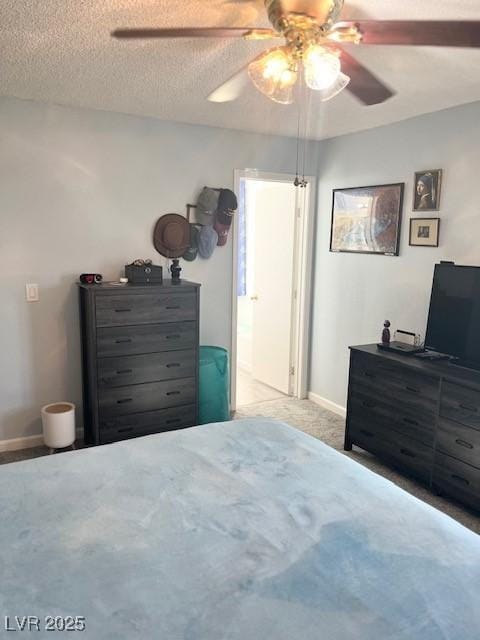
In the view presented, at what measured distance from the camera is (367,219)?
3.84 metres

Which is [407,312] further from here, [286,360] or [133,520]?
[133,520]

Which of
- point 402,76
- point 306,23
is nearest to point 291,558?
point 306,23

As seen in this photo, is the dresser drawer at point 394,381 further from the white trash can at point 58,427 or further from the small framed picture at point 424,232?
the white trash can at point 58,427

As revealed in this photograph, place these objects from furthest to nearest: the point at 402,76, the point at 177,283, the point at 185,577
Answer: the point at 177,283, the point at 402,76, the point at 185,577

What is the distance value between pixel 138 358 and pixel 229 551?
2162mm

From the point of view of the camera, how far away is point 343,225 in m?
4.09

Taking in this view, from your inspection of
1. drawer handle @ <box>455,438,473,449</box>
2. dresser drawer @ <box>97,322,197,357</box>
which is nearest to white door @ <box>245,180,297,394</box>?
dresser drawer @ <box>97,322,197,357</box>

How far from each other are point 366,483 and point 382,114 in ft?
8.69

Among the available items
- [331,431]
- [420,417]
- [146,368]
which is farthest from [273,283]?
[420,417]

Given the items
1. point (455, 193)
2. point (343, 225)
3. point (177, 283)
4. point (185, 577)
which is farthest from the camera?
point (343, 225)

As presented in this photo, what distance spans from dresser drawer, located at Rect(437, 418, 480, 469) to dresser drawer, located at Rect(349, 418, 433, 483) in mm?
121

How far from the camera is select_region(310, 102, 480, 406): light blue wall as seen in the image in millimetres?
3078

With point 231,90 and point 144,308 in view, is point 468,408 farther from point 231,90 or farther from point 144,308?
point 231,90

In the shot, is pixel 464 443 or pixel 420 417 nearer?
pixel 464 443
